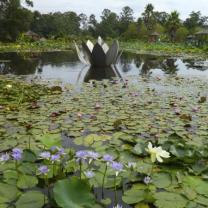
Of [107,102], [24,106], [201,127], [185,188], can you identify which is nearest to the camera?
[185,188]

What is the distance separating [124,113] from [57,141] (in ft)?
6.14

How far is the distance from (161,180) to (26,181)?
35.4 inches

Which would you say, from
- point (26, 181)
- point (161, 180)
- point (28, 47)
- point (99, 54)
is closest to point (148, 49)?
point (28, 47)

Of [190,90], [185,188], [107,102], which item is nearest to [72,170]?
[185,188]

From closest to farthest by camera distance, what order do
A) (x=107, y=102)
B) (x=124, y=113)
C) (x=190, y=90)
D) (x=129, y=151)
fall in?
1. (x=129, y=151)
2. (x=124, y=113)
3. (x=107, y=102)
4. (x=190, y=90)

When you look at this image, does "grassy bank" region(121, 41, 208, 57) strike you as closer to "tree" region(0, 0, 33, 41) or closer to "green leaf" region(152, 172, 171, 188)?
"tree" region(0, 0, 33, 41)

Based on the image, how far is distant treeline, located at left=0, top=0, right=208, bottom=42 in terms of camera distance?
30.7 metres

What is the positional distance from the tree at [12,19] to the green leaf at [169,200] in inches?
1212

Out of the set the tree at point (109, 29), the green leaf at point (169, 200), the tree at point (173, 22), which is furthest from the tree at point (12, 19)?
the green leaf at point (169, 200)

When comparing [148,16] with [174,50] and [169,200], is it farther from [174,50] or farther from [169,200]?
[169,200]

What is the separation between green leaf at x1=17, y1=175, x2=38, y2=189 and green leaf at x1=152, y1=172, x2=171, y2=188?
80 cm

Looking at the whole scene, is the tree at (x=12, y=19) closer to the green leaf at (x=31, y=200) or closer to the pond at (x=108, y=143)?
the pond at (x=108, y=143)

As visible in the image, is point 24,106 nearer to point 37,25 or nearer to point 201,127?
point 201,127

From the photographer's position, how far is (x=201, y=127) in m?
3.44
